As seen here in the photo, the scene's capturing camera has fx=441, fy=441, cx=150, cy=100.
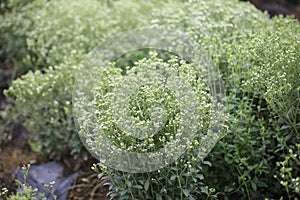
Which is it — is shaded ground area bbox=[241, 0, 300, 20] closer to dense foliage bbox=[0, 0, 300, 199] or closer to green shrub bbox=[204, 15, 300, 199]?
dense foliage bbox=[0, 0, 300, 199]

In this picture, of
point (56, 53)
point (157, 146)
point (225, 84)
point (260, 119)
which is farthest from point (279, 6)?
point (157, 146)

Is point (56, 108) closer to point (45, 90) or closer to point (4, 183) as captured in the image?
point (45, 90)

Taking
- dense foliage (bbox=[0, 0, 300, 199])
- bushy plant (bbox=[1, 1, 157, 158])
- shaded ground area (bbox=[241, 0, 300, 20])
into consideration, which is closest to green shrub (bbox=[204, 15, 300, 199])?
dense foliage (bbox=[0, 0, 300, 199])

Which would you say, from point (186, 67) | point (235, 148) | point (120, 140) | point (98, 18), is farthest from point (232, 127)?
point (98, 18)

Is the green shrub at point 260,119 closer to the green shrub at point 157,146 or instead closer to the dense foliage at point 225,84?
the dense foliage at point 225,84

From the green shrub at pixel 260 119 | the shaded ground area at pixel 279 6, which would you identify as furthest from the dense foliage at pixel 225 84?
the shaded ground area at pixel 279 6

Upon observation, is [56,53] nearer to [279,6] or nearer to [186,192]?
[186,192]

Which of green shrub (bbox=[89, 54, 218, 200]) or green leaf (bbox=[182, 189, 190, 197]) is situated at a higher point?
green shrub (bbox=[89, 54, 218, 200])


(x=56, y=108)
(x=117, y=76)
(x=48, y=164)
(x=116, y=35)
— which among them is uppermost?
(x=117, y=76)
